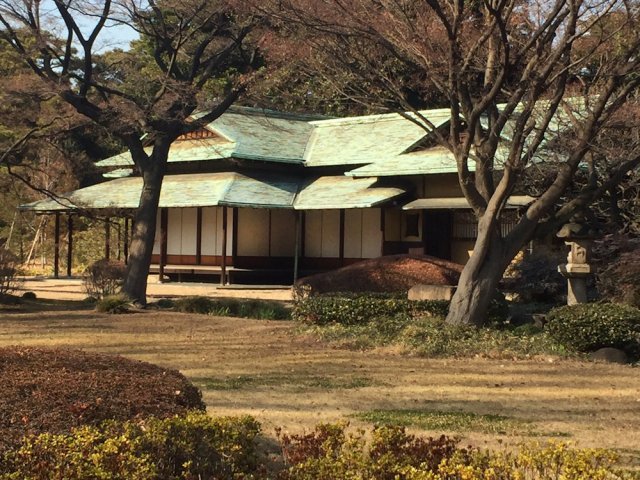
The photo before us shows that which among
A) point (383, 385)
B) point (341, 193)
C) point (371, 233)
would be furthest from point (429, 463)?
point (371, 233)

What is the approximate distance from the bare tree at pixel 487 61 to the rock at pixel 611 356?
91.6 inches

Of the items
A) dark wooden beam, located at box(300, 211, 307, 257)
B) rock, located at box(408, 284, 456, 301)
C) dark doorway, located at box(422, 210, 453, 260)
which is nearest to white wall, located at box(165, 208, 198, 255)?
dark wooden beam, located at box(300, 211, 307, 257)

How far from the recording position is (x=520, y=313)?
16.3 meters

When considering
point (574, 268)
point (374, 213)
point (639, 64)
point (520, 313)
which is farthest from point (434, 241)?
point (639, 64)

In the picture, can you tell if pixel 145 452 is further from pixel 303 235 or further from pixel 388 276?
pixel 303 235

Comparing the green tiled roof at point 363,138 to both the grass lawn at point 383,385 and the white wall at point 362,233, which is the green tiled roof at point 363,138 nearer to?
the white wall at point 362,233

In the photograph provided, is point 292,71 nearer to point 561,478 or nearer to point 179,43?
point 179,43

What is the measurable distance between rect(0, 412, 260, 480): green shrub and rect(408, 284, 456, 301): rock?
1059cm

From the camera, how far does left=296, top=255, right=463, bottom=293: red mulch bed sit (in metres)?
18.1

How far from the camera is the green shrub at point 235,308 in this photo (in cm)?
1820

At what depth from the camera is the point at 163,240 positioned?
98.0ft

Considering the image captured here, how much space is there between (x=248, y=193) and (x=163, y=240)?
447 cm

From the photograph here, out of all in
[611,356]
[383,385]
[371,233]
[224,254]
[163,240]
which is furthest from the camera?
[163,240]

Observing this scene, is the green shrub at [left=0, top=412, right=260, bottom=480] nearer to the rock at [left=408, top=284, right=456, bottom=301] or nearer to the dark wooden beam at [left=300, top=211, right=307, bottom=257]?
the rock at [left=408, top=284, right=456, bottom=301]
